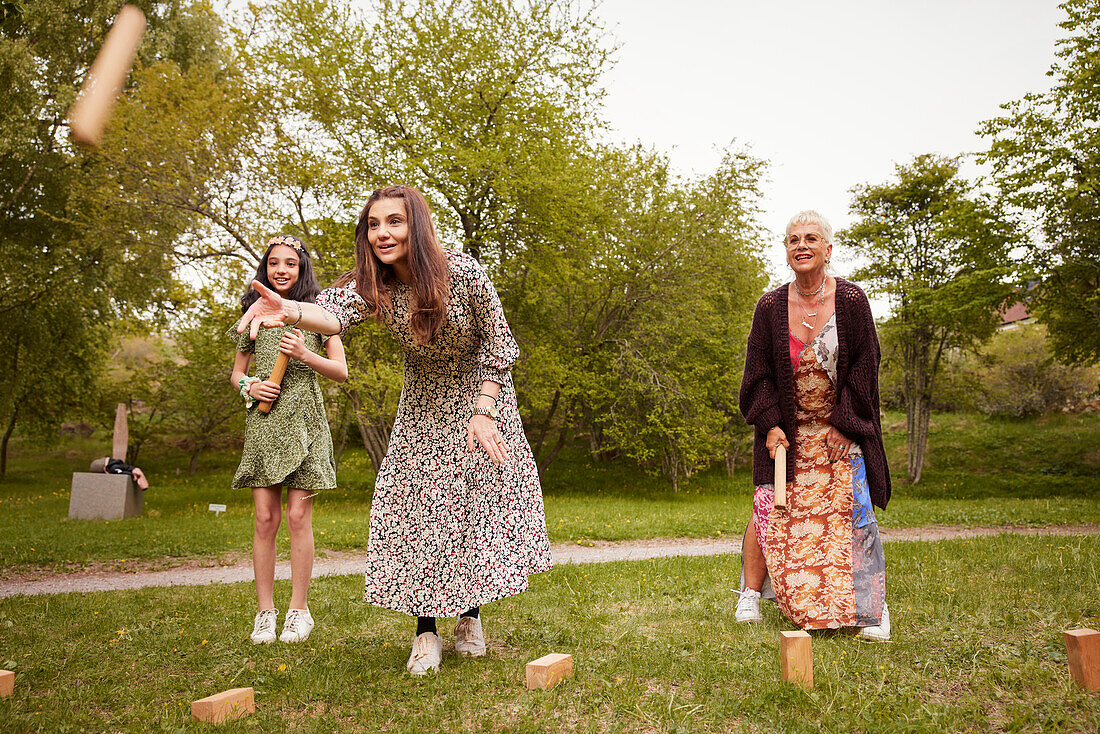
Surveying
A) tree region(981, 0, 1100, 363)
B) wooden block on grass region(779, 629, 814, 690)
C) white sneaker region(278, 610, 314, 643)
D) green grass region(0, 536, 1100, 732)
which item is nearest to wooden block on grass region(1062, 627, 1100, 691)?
green grass region(0, 536, 1100, 732)

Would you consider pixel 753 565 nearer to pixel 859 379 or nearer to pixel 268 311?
pixel 859 379

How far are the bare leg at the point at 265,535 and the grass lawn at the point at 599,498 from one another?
5.15 meters

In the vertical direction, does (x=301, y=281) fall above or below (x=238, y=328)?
above

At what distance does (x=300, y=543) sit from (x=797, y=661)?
113 inches

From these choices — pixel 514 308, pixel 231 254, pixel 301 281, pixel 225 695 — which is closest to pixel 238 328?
pixel 301 281

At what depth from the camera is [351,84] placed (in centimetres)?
1594

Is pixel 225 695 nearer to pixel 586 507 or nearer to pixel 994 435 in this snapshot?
pixel 586 507

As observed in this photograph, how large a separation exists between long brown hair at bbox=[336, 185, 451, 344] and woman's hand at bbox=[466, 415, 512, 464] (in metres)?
0.50

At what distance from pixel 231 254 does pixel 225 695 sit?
14419 mm

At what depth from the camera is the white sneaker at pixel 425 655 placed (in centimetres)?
347

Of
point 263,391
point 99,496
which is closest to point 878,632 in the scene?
point 263,391

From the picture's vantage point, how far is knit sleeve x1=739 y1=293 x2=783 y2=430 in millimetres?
4312

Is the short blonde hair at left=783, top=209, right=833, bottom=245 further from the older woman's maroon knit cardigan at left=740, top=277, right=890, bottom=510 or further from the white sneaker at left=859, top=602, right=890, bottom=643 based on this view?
the white sneaker at left=859, top=602, right=890, bottom=643

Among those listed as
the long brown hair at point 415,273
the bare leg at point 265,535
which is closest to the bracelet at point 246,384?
the bare leg at point 265,535
